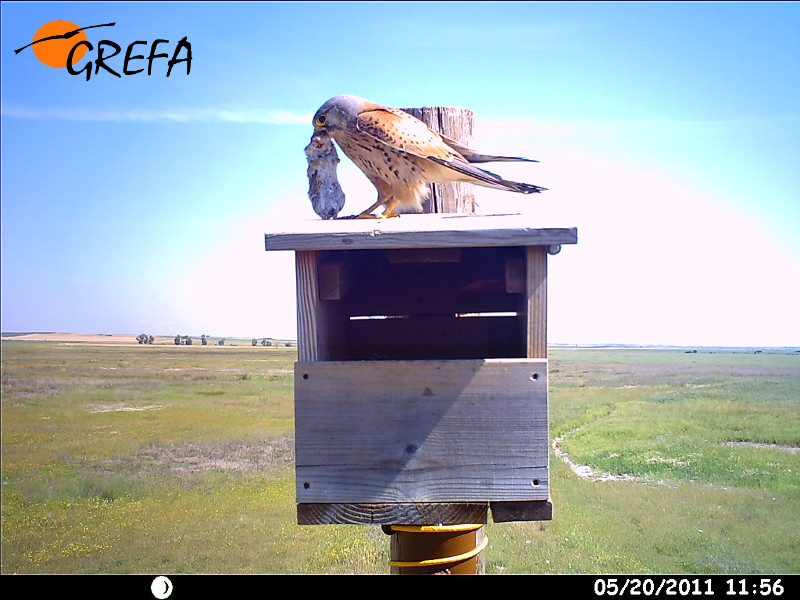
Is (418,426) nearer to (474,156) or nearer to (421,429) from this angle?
(421,429)

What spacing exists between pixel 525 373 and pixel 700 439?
3.25 meters

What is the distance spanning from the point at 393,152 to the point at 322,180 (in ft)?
0.94

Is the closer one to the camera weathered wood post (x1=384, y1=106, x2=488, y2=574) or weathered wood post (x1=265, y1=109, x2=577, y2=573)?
weathered wood post (x1=265, y1=109, x2=577, y2=573)

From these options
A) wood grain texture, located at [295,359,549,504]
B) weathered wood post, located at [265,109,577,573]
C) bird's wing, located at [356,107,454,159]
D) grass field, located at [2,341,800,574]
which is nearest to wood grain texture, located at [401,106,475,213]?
bird's wing, located at [356,107,454,159]

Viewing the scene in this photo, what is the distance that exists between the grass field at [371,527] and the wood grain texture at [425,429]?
2.21 metres

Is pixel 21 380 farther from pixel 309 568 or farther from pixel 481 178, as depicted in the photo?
pixel 481 178

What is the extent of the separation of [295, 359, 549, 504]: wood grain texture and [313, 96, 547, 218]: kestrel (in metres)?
0.71

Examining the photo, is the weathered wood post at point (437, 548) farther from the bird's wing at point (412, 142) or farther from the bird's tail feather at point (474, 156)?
the bird's tail feather at point (474, 156)

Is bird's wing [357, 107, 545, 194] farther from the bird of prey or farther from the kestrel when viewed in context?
the bird of prey

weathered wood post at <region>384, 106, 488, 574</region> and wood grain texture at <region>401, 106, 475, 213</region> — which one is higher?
wood grain texture at <region>401, 106, 475, 213</region>

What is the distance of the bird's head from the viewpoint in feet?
7.10

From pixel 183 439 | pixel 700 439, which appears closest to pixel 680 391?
pixel 700 439

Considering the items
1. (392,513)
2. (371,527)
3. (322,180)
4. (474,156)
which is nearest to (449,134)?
(474,156)

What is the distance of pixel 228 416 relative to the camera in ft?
22.9
